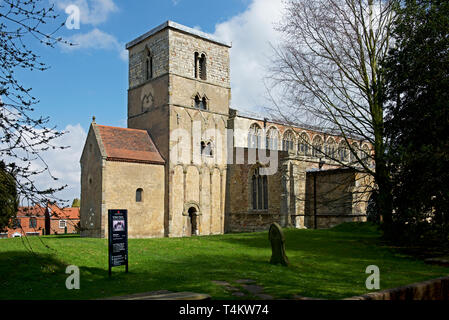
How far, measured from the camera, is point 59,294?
8.66m

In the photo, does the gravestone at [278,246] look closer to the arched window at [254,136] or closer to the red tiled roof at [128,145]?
the red tiled roof at [128,145]

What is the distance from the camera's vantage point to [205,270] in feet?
37.4

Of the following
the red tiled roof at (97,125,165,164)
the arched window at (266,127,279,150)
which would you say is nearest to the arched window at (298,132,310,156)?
A: the arched window at (266,127,279,150)

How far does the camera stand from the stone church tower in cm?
3116

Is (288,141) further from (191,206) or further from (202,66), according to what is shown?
(191,206)

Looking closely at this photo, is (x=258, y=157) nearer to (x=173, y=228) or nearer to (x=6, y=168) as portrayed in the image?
(x=173, y=228)

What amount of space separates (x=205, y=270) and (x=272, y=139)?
95.8 ft

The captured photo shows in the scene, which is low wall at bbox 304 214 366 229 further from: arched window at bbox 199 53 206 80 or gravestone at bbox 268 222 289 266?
gravestone at bbox 268 222 289 266

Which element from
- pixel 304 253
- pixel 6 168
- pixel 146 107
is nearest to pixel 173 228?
pixel 146 107

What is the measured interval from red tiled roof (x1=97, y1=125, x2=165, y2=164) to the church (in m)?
0.08

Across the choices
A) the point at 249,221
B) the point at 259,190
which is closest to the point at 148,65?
the point at 259,190

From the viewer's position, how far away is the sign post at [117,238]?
10.6 metres

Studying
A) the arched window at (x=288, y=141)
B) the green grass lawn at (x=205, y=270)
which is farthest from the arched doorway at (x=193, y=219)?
the green grass lawn at (x=205, y=270)

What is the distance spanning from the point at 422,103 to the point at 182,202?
20.1 meters
